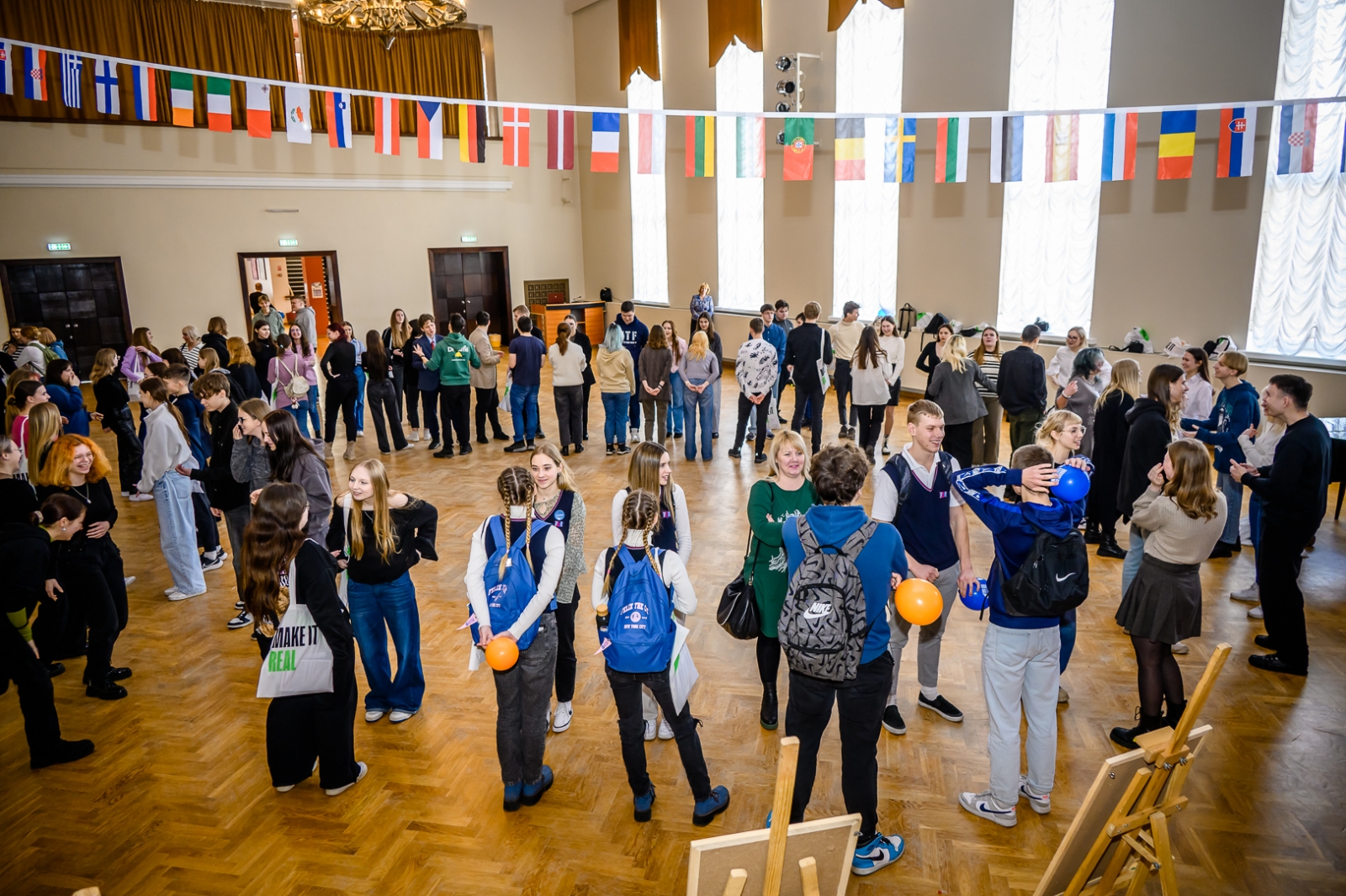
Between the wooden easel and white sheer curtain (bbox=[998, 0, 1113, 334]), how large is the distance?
856 centimetres

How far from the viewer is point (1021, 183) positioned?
1070 centimetres

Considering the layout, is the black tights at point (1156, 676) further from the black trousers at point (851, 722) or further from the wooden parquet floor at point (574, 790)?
the black trousers at point (851, 722)

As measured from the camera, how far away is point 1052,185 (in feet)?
34.2

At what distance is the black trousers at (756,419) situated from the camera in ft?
28.8

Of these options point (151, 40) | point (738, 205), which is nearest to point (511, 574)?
point (738, 205)

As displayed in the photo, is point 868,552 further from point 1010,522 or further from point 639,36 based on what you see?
point 639,36

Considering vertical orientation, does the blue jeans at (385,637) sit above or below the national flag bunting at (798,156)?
below

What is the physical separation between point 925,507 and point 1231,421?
3.46 m

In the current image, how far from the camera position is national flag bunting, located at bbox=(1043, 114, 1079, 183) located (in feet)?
29.6

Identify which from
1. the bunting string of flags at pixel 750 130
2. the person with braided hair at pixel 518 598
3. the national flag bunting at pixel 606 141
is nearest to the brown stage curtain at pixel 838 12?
the bunting string of flags at pixel 750 130

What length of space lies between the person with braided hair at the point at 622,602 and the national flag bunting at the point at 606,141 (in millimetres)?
7178

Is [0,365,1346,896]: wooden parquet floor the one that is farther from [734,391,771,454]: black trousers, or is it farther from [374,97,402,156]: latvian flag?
[374,97,402,156]: latvian flag

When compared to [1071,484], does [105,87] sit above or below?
above

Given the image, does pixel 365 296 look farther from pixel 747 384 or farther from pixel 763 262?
pixel 747 384
